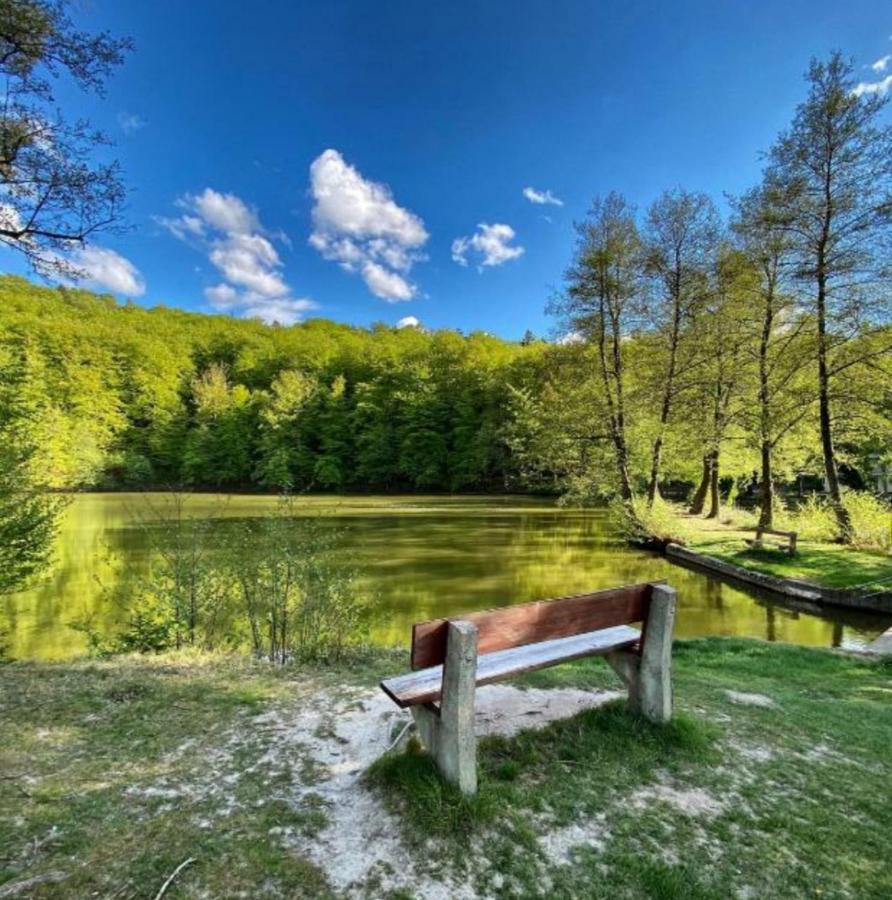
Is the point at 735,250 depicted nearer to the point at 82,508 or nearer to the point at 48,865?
the point at 48,865

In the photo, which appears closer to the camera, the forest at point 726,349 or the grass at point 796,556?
the grass at point 796,556

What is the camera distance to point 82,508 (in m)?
28.6

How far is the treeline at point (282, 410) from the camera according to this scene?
45.5m

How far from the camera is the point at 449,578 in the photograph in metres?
12.8

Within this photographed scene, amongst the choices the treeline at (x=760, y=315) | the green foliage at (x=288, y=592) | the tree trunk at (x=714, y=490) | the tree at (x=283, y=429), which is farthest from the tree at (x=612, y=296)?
the tree at (x=283, y=429)

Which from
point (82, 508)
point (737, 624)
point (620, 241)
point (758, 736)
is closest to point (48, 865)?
point (758, 736)

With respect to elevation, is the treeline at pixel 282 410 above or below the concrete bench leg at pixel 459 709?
above

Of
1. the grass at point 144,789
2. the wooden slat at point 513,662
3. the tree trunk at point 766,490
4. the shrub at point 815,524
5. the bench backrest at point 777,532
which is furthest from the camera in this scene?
the tree trunk at point 766,490

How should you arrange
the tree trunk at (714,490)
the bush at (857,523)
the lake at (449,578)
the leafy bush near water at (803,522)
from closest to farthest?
the lake at (449,578) → the bush at (857,523) → the leafy bush near water at (803,522) → the tree trunk at (714,490)

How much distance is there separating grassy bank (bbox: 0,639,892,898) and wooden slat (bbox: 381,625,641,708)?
0.40 metres

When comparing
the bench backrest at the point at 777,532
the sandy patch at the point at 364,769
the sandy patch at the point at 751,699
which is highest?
the bench backrest at the point at 777,532

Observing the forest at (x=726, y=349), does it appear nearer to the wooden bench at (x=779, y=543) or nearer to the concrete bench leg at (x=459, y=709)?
the wooden bench at (x=779, y=543)

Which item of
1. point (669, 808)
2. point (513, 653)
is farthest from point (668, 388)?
point (669, 808)

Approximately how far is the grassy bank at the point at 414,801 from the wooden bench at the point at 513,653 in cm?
20
